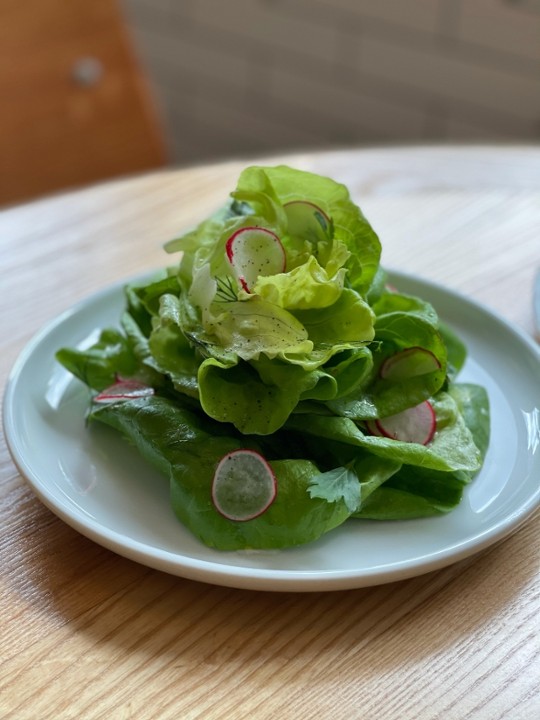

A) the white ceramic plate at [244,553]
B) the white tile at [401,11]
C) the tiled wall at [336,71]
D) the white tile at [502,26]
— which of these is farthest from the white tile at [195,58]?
the white ceramic plate at [244,553]

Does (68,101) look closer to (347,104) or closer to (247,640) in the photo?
(347,104)

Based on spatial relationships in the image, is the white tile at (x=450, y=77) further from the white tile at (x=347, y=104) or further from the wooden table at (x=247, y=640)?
the wooden table at (x=247, y=640)

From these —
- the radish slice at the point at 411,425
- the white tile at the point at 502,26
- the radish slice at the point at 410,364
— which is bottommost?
the white tile at the point at 502,26

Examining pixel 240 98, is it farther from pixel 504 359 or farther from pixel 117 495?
pixel 117 495

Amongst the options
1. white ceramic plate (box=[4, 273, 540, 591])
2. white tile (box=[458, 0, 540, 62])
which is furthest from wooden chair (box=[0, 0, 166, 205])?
white tile (box=[458, 0, 540, 62])

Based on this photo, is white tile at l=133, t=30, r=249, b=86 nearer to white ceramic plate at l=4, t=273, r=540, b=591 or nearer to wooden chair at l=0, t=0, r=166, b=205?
wooden chair at l=0, t=0, r=166, b=205

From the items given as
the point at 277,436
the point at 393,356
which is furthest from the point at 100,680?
the point at 393,356

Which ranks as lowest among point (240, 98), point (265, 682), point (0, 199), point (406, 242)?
point (240, 98)
